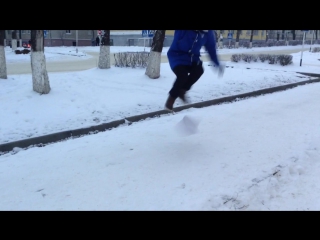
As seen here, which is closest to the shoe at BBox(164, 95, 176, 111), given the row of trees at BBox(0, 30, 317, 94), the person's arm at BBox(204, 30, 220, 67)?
the person's arm at BBox(204, 30, 220, 67)

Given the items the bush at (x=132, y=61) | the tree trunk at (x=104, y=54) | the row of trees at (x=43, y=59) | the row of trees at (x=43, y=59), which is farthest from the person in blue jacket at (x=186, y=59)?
the bush at (x=132, y=61)

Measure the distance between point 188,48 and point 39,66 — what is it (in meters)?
4.54

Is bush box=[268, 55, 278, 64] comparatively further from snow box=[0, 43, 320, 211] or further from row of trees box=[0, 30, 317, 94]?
snow box=[0, 43, 320, 211]

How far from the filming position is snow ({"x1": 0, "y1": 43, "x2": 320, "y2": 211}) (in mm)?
3037

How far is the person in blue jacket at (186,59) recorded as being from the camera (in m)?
3.19

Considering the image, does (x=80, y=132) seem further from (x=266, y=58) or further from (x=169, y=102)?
(x=266, y=58)

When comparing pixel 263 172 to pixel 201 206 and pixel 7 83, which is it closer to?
pixel 201 206

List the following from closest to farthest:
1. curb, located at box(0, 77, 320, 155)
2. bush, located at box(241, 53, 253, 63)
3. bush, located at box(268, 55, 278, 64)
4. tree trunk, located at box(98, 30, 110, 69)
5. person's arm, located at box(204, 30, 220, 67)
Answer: person's arm, located at box(204, 30, 220, 67) → curb, located at box(0, 77, 320, 155) → tree trunk, located at box(98, 30, 110, 69) → bush, located at box(268, 55, 278, 64) → bush, located at box(241, 53, 253, 63)

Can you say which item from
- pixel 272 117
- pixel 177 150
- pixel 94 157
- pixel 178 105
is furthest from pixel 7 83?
pixel 272 117

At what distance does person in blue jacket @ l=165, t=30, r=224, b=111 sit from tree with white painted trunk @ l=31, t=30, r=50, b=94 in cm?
411

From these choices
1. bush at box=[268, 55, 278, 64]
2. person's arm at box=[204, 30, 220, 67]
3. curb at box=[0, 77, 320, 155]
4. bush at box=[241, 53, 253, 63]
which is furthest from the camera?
bush at box=[241, 53, 253, 63]

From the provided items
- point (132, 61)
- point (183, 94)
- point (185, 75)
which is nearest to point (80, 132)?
point (183, 94)

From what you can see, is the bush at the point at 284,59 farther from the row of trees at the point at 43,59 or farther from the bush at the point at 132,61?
the row of trees at the point at 43,59
